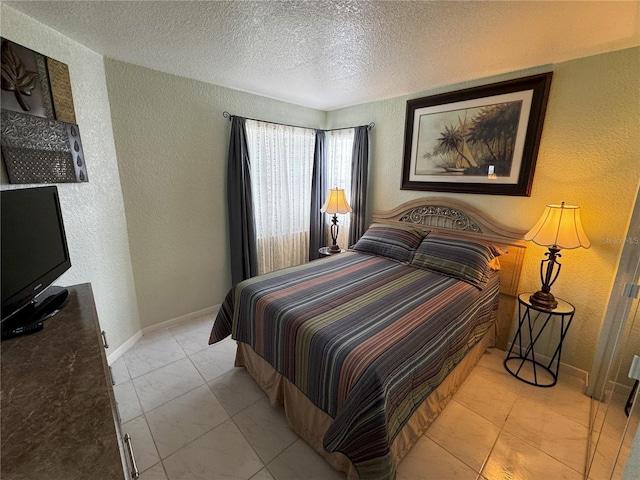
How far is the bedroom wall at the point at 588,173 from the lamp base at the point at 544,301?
0.86 feet

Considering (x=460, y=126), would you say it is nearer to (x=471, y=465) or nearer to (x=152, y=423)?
(x=471, y=465)

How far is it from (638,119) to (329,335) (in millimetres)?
2444

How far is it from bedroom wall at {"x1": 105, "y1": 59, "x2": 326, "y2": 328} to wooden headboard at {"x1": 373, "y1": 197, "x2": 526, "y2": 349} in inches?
80.1

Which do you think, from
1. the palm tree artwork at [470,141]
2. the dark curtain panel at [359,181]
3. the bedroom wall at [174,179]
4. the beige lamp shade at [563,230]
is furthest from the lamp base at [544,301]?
the bedroom wall at [174,179]

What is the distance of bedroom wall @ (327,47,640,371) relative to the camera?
5.98 ft

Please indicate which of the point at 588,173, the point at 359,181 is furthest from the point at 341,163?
the point at 588,173

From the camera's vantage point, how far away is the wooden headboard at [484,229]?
234 cm

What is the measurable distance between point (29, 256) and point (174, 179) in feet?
4.81

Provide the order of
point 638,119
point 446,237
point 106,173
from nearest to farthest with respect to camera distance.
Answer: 1. point 638,119
2. point 106,173
3. point 446,237

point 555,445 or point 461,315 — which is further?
point 461,315

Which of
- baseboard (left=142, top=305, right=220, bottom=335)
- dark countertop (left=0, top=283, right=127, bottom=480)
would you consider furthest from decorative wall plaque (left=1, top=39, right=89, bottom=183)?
baseboard (left=142, top=305, right=220, bottom=335)

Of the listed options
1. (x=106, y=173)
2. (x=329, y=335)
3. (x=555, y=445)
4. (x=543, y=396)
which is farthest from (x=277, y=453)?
(x=106, y=173)

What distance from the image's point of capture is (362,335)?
1.42 meters

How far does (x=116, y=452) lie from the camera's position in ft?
2.21
